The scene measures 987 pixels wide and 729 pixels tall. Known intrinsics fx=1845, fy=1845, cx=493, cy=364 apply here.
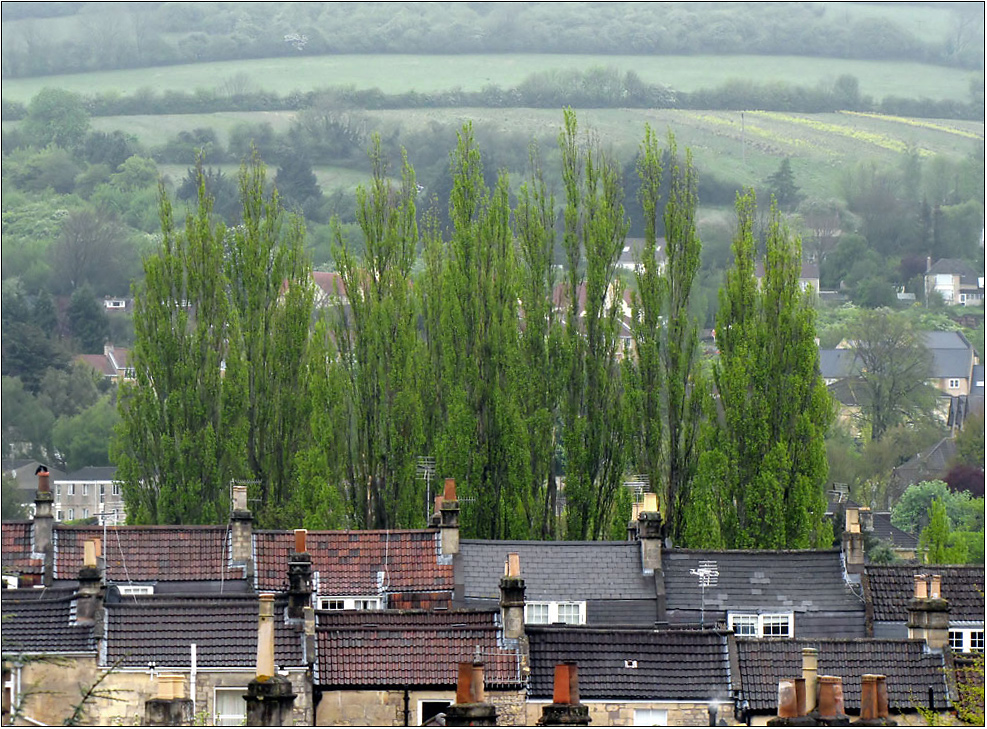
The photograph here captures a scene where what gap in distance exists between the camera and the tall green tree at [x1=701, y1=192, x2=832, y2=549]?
48750 millimetres

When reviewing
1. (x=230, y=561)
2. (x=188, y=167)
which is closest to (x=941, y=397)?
(x=188, y=167)

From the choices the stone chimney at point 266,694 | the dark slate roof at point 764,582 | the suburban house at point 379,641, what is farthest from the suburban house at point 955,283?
the stone chimney at point 266,694

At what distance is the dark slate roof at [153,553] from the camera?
37156 mm

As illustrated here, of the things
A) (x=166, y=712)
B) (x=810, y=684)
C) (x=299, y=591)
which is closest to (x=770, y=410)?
(x=299, y=591)

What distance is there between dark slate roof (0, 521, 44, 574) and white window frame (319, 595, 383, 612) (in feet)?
19.3

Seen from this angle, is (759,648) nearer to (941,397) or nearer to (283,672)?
(283,672)

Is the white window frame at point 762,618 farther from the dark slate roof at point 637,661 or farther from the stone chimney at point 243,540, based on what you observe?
the stone chimney at point 243,540

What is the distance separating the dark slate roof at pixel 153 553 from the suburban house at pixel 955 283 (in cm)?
14756

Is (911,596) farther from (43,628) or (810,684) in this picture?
(43,628)

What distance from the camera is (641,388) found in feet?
172

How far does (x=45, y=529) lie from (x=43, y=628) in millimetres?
7409

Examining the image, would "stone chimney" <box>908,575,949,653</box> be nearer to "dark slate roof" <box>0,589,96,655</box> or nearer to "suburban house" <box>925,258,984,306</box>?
"dark slate roof" <box>0,589,96,655</box>

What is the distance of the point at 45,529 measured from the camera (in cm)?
3781

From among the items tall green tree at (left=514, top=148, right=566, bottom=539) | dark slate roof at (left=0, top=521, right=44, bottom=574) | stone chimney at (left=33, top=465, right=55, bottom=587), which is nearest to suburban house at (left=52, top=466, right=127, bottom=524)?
tall green tree at (left=514, top=148, right=566, bottom=539)
